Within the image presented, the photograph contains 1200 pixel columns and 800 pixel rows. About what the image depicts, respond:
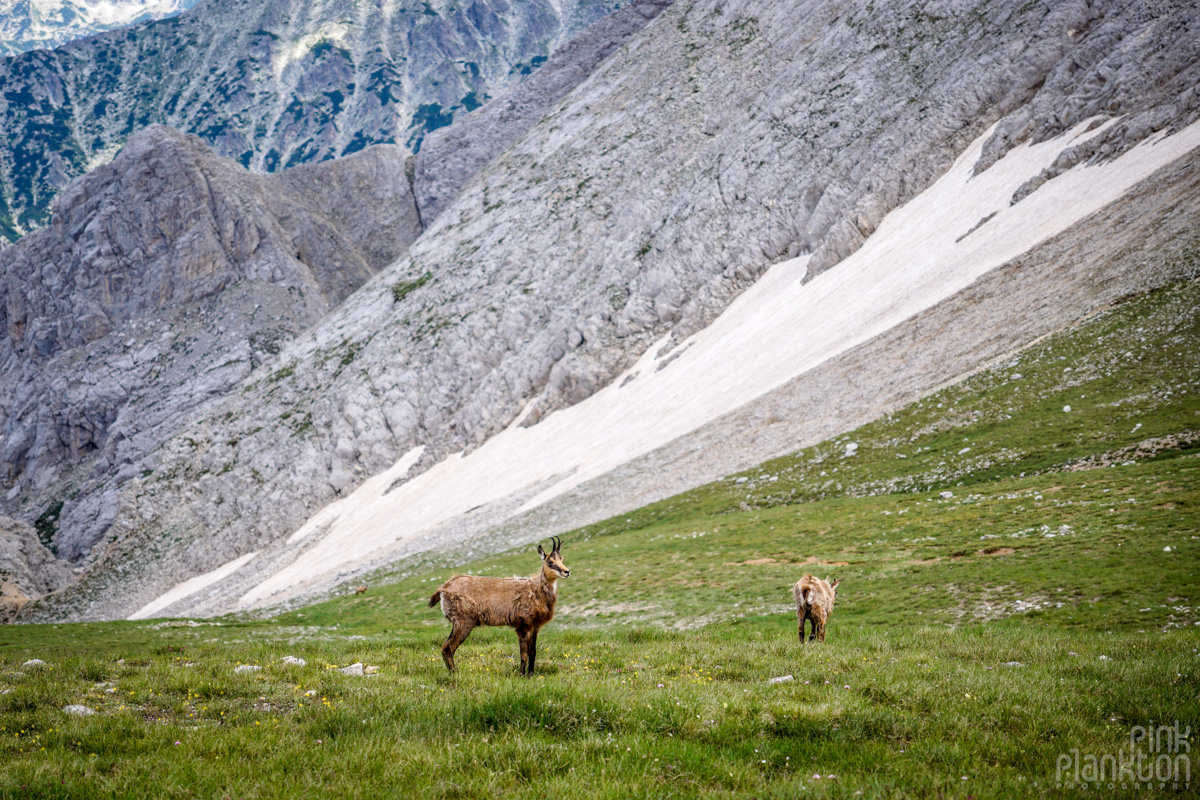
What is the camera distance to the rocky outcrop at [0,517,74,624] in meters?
76.3

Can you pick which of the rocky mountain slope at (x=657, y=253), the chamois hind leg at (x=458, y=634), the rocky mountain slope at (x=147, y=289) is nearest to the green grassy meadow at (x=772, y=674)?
the chamois hind leg at (x=458, y=634)

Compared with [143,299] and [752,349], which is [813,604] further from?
[143,299]

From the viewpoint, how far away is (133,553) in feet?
291

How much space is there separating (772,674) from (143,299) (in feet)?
517

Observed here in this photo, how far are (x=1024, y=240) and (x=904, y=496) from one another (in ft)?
111

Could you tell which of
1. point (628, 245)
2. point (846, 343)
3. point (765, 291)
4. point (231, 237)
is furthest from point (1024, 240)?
point (231, 237)

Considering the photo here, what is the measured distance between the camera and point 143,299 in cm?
13488

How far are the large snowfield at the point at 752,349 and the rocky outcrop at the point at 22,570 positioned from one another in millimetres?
13589

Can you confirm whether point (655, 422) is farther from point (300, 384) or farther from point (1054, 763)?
point (300, 384)

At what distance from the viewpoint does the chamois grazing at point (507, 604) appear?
12.3 meters

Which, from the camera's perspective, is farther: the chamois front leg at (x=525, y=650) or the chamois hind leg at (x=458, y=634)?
the chamois hind leg at (x=458, y=634)

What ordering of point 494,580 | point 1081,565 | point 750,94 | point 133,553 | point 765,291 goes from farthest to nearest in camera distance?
point 750,94, point 133,553, point 765,291, point 1081,565, point 494,580

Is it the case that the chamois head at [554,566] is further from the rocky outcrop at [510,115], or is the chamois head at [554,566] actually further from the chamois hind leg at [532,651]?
the rocky outcrop at [510,115]

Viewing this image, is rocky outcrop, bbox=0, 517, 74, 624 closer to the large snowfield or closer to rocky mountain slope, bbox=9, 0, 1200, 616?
rocky mountain slope, bbox=9, 0, 1200, 616
